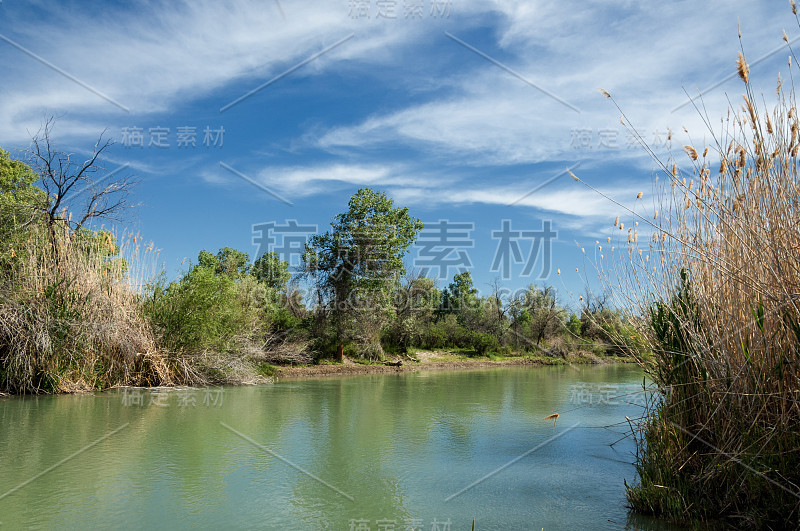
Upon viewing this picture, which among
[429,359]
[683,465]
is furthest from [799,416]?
[429,359]

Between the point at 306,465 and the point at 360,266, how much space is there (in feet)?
53.4

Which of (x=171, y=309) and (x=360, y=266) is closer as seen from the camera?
(x=171, y=309)

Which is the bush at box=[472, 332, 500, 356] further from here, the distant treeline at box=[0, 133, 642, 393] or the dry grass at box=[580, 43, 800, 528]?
the dry grass at box=[580, 43, 800, 528]

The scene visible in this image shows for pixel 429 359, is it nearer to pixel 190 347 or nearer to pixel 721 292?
pixel 190 347

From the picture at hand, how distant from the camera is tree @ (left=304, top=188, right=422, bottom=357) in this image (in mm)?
21922

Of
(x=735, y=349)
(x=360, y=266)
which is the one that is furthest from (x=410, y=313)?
(x=735, y=349)

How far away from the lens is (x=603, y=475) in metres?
5.78

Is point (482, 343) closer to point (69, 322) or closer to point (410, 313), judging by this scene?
point (410, 313)

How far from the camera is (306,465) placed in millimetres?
6109

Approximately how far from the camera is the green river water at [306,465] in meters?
4.46

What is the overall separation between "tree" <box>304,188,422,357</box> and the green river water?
10951mm

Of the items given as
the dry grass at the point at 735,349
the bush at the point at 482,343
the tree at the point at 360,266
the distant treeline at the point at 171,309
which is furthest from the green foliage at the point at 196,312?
the bush at the point at 482,343

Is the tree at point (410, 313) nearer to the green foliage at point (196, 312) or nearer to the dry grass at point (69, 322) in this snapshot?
the green foliage at point (196, 312)

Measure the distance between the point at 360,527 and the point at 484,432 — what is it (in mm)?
4246
